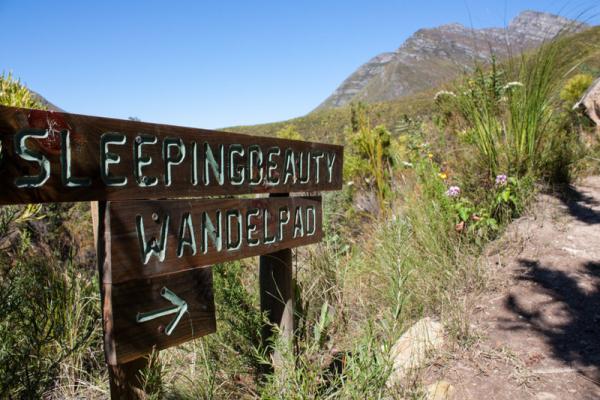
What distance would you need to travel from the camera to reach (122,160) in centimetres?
137

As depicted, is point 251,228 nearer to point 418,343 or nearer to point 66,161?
point 66,161

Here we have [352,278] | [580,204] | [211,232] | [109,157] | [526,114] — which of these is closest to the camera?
[109,157]

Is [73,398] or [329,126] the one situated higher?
[329,126]

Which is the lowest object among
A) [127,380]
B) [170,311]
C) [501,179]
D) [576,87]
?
[127,380]

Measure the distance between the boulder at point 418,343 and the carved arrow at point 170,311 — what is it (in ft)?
3.79

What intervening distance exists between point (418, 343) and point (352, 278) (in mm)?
931

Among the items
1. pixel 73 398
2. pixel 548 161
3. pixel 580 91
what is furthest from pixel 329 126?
pixel 73 398

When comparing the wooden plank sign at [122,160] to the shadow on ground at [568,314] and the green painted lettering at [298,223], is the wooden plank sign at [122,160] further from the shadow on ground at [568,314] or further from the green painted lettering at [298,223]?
the shadow on ground at [568,314]

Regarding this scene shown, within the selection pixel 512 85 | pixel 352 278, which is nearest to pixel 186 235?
pixel 352 278

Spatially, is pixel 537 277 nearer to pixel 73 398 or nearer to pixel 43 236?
pixel 73 398

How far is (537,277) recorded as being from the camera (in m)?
2.87

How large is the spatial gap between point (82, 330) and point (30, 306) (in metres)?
0.32

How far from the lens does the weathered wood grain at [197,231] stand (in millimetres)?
1350

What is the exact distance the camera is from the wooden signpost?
119 centimetres
